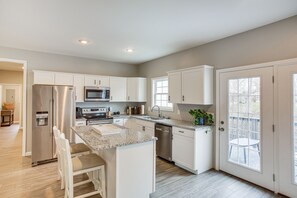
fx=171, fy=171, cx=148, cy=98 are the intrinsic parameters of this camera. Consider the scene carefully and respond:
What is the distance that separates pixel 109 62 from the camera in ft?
18.7

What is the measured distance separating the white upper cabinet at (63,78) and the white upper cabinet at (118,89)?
119 centimetres

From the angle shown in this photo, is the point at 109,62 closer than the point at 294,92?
No

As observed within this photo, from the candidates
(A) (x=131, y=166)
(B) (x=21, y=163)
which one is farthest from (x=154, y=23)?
(B) (x=21, y=163)

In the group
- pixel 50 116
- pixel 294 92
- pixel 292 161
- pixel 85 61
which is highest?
pixel 85 61

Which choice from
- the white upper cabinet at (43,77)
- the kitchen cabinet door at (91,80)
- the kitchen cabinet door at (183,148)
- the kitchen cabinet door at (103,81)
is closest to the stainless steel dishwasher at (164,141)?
the kitchen cabinet door at (183,148)

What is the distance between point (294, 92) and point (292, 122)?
0.45m

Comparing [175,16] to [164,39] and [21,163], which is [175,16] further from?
[21,163]

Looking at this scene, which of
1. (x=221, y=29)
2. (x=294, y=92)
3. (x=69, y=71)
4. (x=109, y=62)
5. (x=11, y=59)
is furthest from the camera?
(x=109, y=62)

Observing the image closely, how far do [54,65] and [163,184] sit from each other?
4.11 m

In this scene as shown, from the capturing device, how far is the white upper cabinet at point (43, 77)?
4.14 metres

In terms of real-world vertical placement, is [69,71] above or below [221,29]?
below

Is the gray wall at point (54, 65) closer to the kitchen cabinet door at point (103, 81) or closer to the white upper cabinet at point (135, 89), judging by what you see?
the kitchen cabinet door at point (103, 81)

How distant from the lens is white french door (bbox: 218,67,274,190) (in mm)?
2830

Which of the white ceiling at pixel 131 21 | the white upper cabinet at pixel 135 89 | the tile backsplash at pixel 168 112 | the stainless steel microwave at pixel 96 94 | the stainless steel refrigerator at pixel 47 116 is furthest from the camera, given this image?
the white upper cabinet at pixel 135 89
